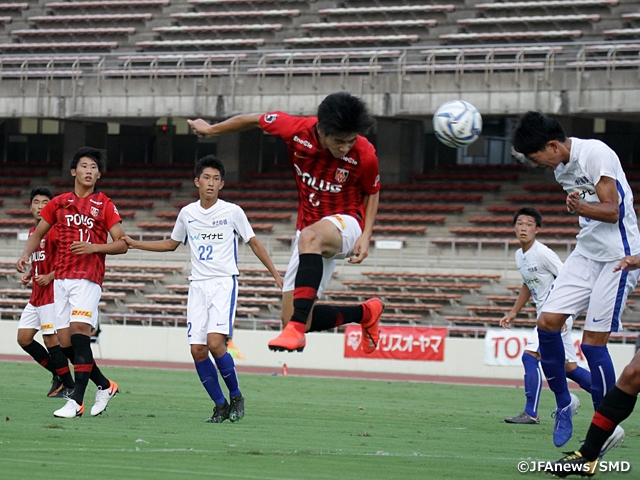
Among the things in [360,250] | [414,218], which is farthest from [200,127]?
[414,218]

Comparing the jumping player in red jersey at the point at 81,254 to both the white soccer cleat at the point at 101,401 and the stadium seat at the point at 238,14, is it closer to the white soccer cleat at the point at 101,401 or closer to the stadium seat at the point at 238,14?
the white soccer cleat at the point at 101,401

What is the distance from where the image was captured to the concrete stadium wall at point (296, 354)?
2062 centimetres

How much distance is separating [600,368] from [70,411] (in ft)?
14.8

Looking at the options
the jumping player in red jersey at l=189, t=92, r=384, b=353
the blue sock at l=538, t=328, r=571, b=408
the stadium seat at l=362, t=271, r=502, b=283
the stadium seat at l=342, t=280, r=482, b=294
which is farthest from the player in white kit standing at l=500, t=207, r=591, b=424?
the stadium seat at l=362, t=271, r=502, b=283

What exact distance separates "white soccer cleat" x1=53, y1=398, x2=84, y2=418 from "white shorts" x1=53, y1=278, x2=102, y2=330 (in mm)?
768

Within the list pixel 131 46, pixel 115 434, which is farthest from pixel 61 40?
pixel 115 434

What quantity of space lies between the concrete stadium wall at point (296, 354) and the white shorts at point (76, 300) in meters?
12.2

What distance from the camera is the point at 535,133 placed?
728 cm

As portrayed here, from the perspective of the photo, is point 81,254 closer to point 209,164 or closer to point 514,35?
point 209,164

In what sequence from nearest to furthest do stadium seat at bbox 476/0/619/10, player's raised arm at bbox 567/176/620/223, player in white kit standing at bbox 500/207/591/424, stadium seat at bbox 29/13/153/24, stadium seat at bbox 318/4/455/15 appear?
1. player's raised arm at bbox 567/176/620/223
2. player in white kit standing at bbox 500/207/591/424
3. stadium seat at bbox 476/0/619/10
4. stadium seat at bbox 318/4/455/15
5. stadium seat at bbox 29/13/153/24

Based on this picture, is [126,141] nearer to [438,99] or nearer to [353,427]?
[438,99]

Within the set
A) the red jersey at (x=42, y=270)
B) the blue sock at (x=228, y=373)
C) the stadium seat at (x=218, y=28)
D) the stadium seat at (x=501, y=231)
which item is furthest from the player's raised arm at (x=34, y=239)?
the stadium seat at (x=218, y=28)

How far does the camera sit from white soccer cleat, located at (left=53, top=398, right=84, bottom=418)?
9.03m

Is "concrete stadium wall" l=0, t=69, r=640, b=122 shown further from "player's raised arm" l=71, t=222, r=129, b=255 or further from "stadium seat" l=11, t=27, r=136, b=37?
"player's raised arm" l=71, t=222, r=129, b=255
